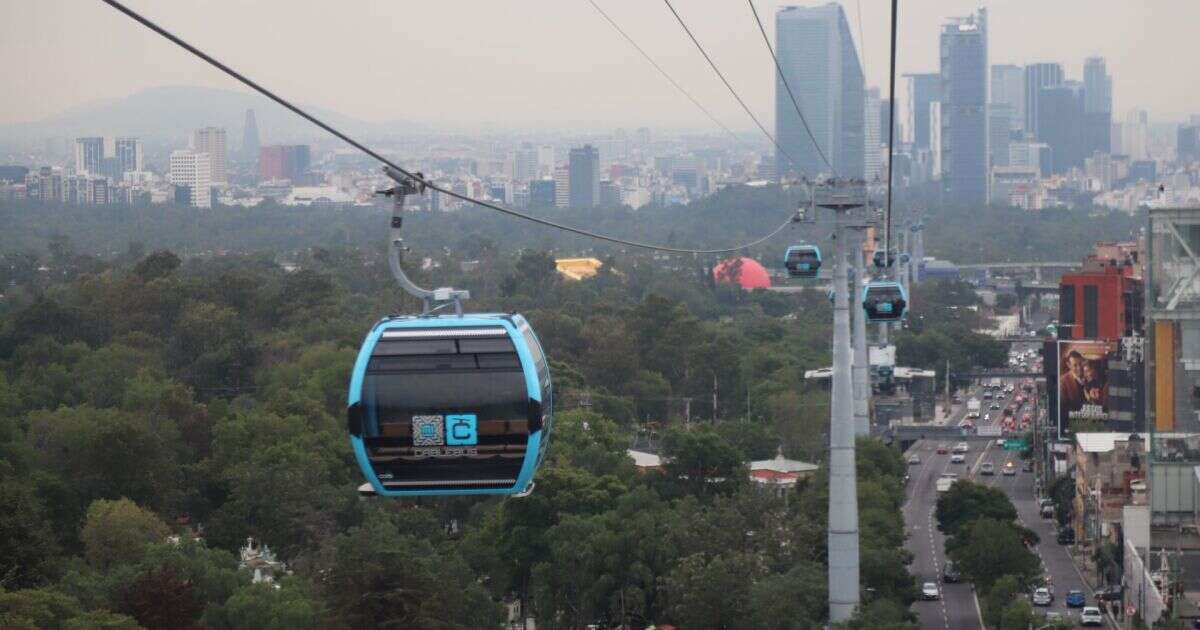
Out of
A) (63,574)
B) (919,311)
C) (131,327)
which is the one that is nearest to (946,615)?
(63,574)

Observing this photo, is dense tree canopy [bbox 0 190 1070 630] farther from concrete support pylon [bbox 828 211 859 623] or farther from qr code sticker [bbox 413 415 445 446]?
qr code sticker [bbox 413 415 445 446]

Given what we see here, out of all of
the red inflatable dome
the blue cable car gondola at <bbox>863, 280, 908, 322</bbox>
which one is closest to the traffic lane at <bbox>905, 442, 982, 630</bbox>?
the blue cable car gondola at <bbox>863, 280, 908, 322</bbox>

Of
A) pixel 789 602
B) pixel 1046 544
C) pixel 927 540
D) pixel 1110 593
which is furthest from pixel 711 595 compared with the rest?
pixel 1046 544

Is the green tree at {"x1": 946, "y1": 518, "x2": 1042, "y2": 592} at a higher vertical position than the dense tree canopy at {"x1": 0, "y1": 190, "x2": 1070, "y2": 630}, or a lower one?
lower

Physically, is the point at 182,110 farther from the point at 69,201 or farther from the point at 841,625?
the point at 841,625

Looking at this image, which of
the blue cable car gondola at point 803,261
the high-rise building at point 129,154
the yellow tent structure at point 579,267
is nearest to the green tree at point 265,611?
the blue cable car gondola at point 803,261

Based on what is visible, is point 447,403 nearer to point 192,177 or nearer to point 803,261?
point 803,261

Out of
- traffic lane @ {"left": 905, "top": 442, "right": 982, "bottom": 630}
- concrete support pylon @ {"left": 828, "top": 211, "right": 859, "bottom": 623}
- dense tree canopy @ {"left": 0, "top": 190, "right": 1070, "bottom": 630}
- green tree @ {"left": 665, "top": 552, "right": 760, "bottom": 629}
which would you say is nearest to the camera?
concrete support pylon @ {"left": 828, "top": 211, "right": 859, "bottom": 623}
